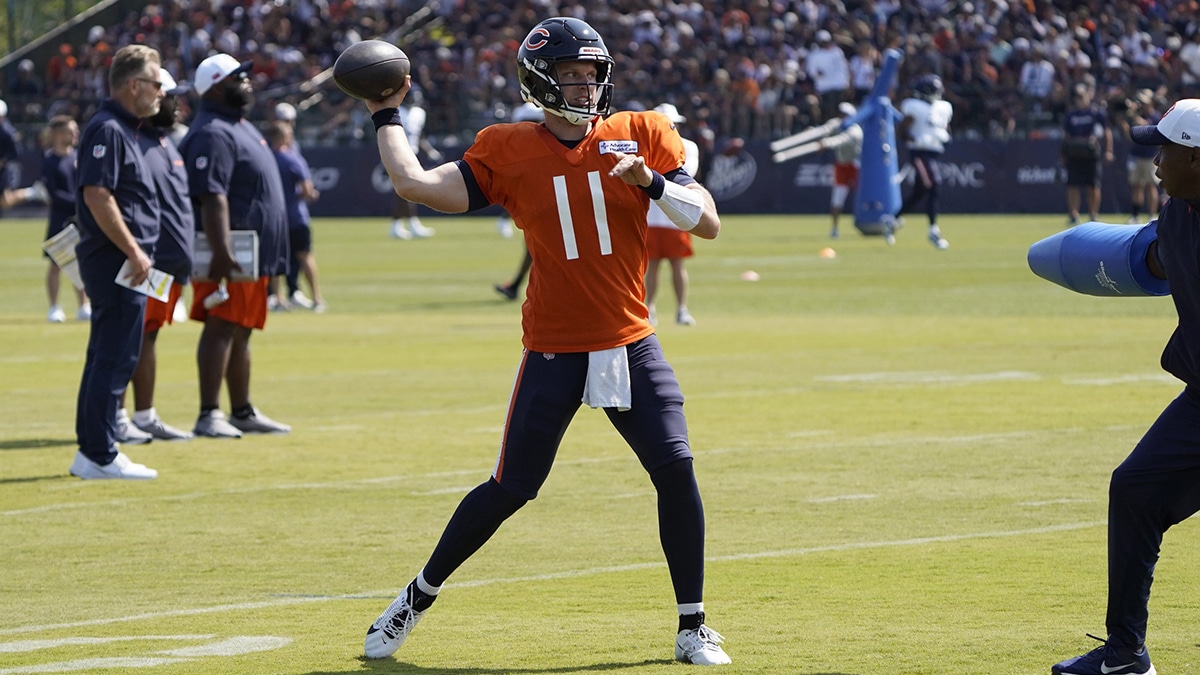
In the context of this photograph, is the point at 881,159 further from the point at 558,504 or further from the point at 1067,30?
the point at 558,504

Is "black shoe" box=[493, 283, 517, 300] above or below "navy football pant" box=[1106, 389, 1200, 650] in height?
below

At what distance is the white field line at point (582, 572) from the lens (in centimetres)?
632

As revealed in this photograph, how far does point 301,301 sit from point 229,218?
9.47 metres

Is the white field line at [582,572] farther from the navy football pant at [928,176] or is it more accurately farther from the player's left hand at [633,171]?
the navy football pant at [928,176]

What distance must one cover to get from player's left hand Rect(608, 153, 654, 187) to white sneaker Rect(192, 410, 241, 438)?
5.99 metres

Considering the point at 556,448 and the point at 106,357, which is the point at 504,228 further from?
the point at 556,448

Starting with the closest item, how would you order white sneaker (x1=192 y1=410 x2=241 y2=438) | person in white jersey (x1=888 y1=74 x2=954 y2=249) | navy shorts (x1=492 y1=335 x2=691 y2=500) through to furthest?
navy shorts (x1=492 y1=335 x2=691 y2=500), white sneaker (x1=192 y1=410 x2=241 y2=438), person in white jersey (x1=888 y1=74 x2=954 y2=249)

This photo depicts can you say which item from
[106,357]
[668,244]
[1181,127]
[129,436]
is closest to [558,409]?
[1181,127]

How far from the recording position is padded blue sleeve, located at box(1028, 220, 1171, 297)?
5449 millimetres

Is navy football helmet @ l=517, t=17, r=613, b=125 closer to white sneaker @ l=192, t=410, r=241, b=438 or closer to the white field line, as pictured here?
the white field line

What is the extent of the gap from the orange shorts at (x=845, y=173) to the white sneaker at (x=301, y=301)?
12.2 m

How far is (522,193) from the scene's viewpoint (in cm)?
584

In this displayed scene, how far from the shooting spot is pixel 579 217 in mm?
5793

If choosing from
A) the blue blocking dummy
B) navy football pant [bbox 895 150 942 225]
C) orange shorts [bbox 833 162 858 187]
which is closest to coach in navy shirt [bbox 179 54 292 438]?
navy football pant [bbox 895 150 942 225]
